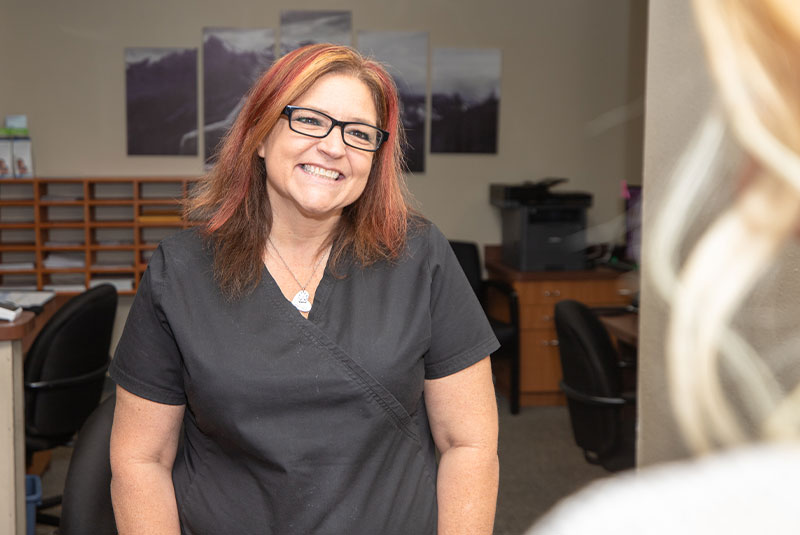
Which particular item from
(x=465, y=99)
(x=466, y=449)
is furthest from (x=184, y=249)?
(x=465, y=99)

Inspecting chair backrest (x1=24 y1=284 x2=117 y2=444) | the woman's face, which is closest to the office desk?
chair backrest (x1=24 y1=284 x2=117 y2=444)

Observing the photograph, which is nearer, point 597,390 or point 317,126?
point 317,126

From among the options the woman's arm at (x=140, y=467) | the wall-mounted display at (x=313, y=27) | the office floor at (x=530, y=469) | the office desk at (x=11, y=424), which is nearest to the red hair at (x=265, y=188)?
the woman's arm at (x=140, y=467)

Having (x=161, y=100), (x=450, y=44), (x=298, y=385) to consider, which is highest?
(x=450, y=44)

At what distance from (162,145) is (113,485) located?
3.56 metres

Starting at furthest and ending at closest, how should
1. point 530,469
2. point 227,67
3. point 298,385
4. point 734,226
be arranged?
point 227,67 < point 530,469 < point 298,385 < point 734,226

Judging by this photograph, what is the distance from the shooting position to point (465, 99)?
4699 millimetres

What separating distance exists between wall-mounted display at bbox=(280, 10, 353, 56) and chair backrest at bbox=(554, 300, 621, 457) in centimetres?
266

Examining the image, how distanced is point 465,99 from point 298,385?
3740mm

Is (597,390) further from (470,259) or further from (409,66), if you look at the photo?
(409,66)

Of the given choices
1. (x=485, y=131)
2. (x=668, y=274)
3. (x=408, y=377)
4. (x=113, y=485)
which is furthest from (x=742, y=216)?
(x=485, y=131)

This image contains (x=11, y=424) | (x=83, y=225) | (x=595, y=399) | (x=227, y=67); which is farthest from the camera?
(x=227, y=67)

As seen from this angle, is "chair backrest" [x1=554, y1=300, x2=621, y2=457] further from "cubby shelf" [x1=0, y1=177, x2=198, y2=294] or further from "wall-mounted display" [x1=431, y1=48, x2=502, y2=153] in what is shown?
"cubby shelf" [x1=0, y1=177, x2=198, y2=294]

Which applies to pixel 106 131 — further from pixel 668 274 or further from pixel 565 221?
pixel 668 274
